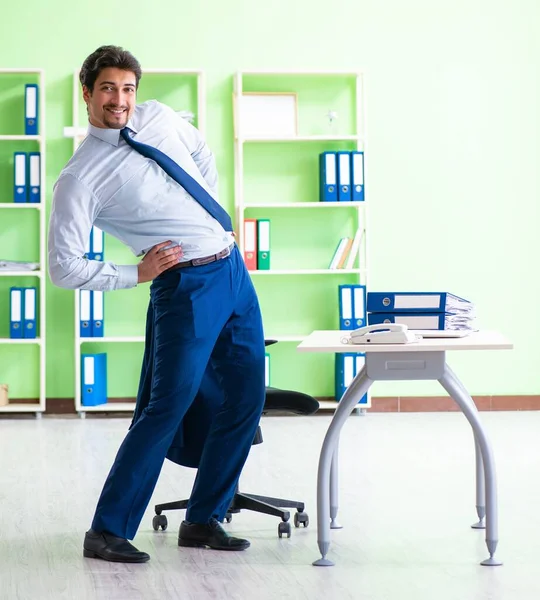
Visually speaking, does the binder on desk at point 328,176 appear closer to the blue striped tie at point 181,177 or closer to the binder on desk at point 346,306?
the binder on desk at point 346,306

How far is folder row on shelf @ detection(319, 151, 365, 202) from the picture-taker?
5.64 m

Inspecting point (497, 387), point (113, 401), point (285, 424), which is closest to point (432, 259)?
point (497, 387)

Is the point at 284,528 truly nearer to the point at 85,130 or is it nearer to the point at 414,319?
the point at 414,319

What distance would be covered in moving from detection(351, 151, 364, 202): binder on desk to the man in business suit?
2878mm

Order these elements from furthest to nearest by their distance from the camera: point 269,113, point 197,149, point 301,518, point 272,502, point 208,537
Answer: point 269,113, point 272,502, point 301,518, point 197,149, point 208,537

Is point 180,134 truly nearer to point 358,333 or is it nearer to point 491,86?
point 358,333

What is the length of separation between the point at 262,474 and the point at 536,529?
1317 millimetres

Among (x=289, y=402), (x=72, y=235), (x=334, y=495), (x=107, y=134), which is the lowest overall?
(x=334, y=495)

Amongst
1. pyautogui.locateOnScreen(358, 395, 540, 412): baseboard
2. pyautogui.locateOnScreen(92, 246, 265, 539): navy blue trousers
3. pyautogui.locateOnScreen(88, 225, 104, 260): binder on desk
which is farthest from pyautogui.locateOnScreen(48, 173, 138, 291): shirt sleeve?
pyautogui.locateOnScreen(358, 395, 540, 412): baseboard

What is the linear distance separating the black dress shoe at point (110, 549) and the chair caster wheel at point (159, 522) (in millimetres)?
326

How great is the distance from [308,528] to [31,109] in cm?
349

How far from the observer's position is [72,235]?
266cm

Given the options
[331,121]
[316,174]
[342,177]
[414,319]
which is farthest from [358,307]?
[414,319]

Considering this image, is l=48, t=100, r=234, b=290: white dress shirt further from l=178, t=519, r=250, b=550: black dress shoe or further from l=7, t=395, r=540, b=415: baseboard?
l=7, t=395, r=540, b=415: baseboard
